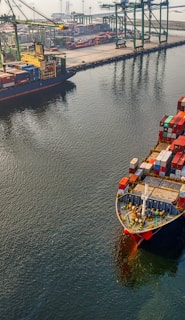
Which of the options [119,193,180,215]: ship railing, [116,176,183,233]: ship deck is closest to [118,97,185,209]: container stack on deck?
[119,193,180,215]: ship railing

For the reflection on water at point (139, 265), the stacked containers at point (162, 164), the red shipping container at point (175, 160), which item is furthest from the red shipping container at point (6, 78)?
the reflection on water at point (139, 265)

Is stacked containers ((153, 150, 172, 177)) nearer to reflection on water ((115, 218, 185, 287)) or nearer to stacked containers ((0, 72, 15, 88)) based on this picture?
reflection on water ((115, 218, 185, 287))

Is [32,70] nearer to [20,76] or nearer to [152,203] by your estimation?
[20,76]

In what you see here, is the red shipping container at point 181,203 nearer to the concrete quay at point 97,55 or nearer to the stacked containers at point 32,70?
the stacked containers at point 32,70

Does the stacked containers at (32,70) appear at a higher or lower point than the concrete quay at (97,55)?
lower

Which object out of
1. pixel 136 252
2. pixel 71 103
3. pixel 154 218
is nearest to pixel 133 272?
pixel 136 252

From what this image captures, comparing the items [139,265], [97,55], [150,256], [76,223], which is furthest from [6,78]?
[139,265]

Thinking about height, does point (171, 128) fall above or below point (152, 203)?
above
